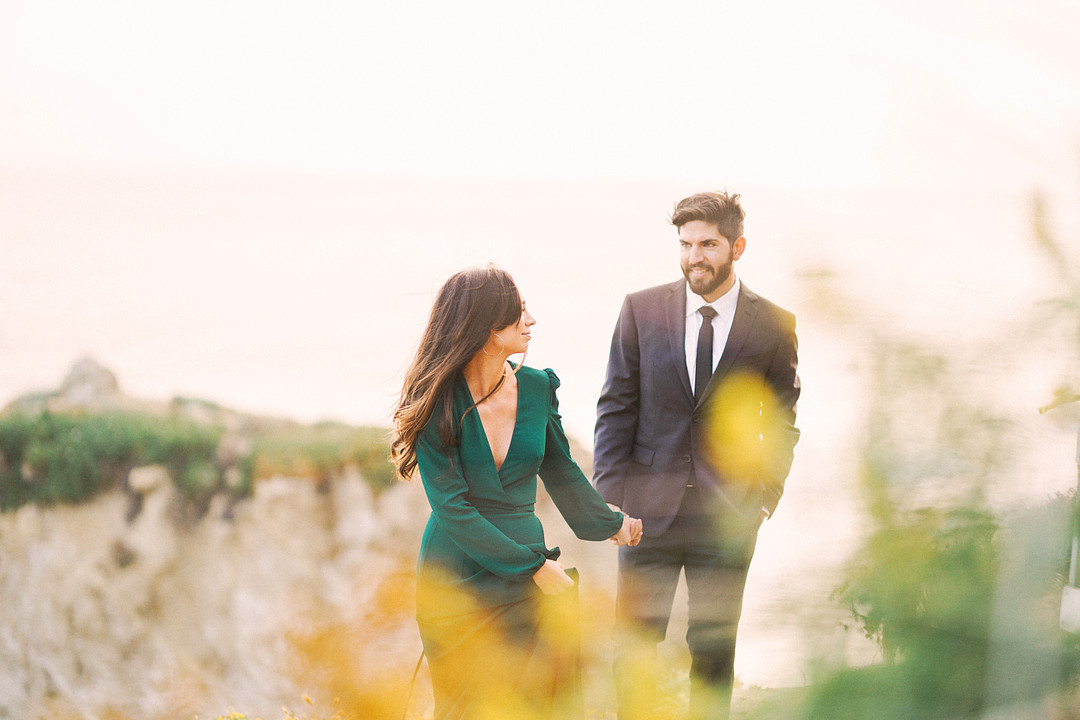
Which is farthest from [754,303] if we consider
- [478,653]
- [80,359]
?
[80,359]

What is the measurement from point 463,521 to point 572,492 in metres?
0.36

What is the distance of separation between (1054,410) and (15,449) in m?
7.07

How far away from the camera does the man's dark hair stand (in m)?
2.11

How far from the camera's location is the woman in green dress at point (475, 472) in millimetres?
1664

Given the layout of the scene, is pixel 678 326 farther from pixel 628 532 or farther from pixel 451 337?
pixel 451 337

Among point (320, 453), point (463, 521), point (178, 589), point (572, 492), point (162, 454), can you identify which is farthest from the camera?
point (178, 589)

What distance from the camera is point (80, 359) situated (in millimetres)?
6066

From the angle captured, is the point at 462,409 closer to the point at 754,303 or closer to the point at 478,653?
the point at 478,653

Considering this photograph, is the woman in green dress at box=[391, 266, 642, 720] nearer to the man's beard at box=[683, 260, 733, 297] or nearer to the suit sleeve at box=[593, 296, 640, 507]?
the suit sleeve at box=[593, 296, 640, 507]

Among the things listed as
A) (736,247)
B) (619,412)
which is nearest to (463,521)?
(619,412)

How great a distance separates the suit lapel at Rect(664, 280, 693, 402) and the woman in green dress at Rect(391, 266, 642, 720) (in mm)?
451

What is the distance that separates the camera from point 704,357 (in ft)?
7.05

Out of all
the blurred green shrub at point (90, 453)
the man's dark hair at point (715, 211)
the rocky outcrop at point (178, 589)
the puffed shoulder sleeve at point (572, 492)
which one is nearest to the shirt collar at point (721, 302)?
the man's dark hair at point (715, 211)

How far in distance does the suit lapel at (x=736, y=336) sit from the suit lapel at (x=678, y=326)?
0.07m
